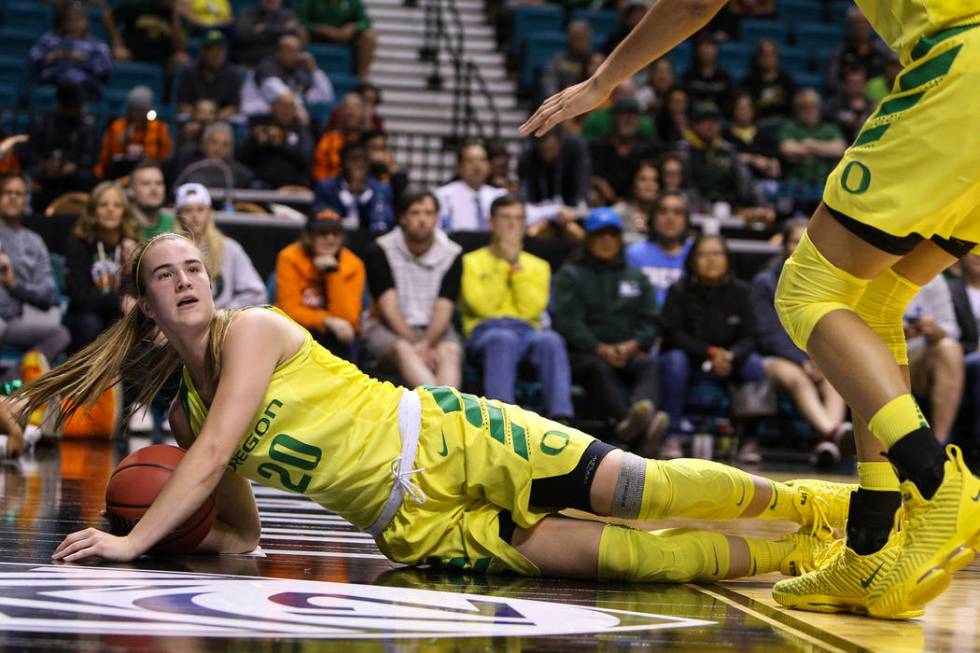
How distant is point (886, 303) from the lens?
2.88 m

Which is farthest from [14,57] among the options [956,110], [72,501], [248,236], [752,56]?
[956,110]

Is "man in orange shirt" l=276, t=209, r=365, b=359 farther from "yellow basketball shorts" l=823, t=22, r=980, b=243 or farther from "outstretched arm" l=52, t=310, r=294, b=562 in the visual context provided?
"yellow basketball shorts" l=823, t=22, r=980, b=243

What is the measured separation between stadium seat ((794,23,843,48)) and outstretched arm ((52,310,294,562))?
40.2 feet

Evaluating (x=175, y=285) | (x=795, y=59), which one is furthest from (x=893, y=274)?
(x=795, y=59)

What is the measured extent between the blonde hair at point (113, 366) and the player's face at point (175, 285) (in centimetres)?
3

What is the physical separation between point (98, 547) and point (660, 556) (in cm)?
128

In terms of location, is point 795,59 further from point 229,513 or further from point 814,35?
point 229,513

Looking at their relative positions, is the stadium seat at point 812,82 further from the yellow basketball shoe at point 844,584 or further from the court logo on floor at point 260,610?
the court logo on floor at point 260,610

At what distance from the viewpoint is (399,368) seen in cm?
767

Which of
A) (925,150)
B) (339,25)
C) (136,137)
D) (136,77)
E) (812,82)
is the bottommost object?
(925,150)

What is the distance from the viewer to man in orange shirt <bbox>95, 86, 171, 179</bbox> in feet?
31.9

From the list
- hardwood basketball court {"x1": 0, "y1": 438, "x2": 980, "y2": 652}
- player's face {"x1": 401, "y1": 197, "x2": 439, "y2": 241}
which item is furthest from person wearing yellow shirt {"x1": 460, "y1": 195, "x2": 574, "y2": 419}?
hardwood basketball court {"x1": 0, "y1": 438, "x2": 980, "y2": 652}

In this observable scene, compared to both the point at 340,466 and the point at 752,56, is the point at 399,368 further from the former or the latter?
the point at 752,56

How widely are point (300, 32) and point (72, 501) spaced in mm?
8367
